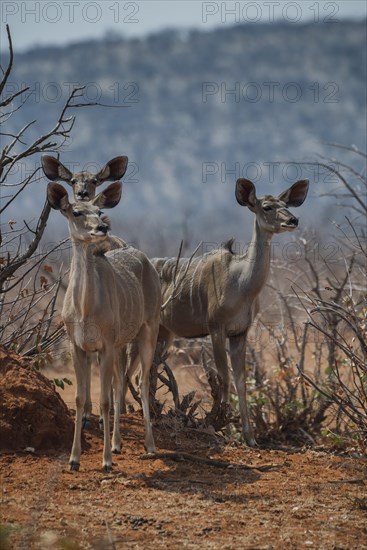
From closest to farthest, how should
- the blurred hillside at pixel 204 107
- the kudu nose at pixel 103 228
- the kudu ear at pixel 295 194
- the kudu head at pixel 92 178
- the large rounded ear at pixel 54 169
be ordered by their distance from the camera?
the kudu nose at pixel 103 228 → the large rounded ear at pixel 54 169 → the kudu head at pixel 92 178 → the kudu ear at pixel 295 194 → the blurred hillside at pixel 204 107

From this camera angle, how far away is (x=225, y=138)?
86.2 meters

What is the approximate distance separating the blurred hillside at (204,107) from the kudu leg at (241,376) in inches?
1887

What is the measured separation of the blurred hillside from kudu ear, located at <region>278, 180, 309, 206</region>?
156 ft

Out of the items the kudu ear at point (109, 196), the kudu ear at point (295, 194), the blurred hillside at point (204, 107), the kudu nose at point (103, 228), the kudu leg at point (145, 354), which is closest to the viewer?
the kudu nose at point (103, 228)

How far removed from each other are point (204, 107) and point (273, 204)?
84.0 metres

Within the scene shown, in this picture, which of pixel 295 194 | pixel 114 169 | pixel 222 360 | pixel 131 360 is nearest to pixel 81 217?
pixel 114 169

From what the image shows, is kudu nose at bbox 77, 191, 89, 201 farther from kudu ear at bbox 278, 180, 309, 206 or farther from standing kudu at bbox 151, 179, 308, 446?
kudu ear at bbox 278, 180, 309, 206

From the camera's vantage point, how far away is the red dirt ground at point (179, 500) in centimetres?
570

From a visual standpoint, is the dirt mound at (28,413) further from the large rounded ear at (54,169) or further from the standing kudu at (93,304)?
the large rounded ear at (54,169)

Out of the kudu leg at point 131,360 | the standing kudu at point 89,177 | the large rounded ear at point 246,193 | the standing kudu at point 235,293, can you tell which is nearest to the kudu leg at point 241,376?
the standing kudu at point 235,293

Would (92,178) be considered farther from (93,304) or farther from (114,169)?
(93,304)

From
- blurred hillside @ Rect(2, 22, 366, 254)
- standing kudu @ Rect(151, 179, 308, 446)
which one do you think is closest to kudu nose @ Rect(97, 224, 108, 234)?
standing kudu @ Rect(151, 179, 308, 446)

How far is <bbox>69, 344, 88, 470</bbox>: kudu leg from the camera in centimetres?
721

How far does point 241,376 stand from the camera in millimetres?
9625
